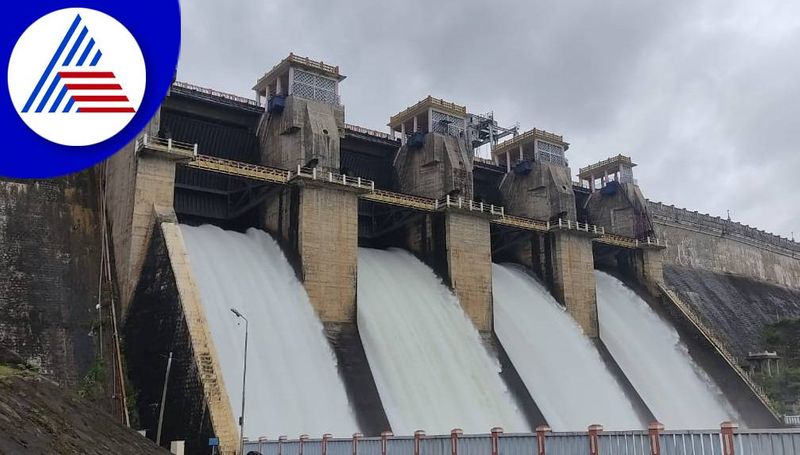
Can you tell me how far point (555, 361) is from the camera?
145ft

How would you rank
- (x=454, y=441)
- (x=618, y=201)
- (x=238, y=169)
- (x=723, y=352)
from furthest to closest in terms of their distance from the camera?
(x=618, y=201) → (x=723, y=352) → (x=238, y=169) → (x=454, y=441)

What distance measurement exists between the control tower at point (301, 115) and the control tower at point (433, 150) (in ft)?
22.9

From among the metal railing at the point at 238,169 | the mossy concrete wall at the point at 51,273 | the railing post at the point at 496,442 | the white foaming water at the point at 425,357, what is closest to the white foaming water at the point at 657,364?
the white foaming water at the point at 425,357

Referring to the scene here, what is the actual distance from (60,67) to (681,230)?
242 ft

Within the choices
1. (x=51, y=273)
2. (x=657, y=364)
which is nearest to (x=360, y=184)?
(x=51, y=273)

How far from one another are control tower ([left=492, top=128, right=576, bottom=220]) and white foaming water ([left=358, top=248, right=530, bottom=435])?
45.2 feet

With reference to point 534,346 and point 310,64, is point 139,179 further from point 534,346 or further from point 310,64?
point 534,346

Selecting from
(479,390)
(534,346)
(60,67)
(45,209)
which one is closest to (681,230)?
(534,346)

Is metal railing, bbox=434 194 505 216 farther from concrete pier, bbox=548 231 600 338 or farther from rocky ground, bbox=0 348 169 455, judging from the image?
rocky ground, bbox=0 348 169 455

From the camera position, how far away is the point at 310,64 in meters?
43.4

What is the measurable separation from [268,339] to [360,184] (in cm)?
1174

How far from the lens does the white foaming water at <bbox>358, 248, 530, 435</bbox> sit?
113ft

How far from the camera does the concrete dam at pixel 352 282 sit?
29938 millimetres

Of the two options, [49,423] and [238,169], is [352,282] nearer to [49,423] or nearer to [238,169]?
[238,169]
